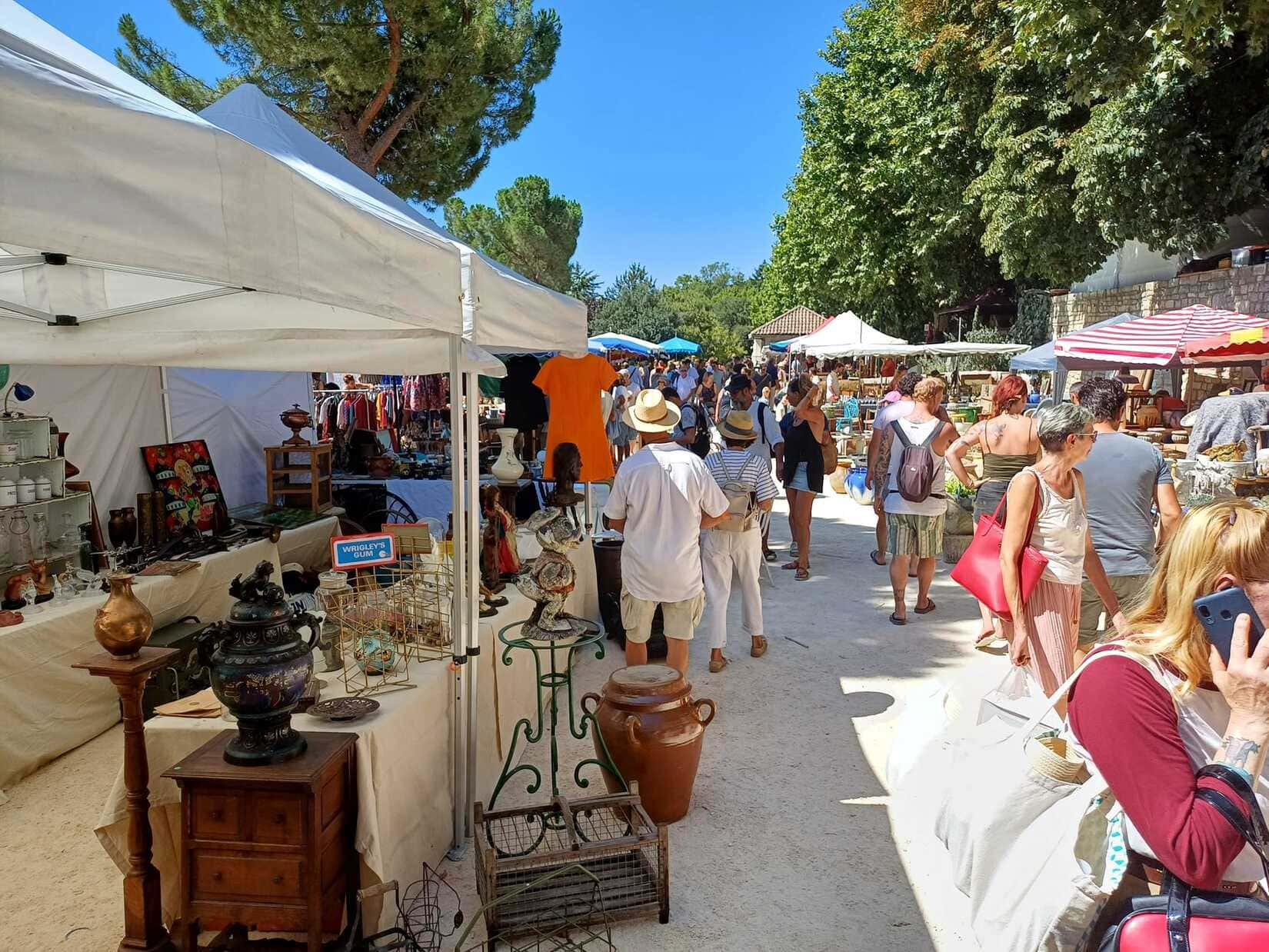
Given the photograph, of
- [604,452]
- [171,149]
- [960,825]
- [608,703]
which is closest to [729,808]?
[608,703]

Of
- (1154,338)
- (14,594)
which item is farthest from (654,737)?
(1154,338)

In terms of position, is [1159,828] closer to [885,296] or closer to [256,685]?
[256,685]

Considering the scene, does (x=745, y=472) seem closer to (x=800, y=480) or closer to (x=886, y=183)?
(x=800, y=480)

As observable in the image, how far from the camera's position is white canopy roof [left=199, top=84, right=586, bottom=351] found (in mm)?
2615

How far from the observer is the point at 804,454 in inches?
282

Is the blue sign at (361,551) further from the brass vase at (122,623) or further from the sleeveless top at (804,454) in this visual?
the sleeveless top at (804,454)

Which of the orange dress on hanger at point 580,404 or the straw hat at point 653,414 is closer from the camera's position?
the straw hat at point 653,414

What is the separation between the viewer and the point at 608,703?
3363 mm

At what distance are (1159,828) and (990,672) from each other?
4.24 ft

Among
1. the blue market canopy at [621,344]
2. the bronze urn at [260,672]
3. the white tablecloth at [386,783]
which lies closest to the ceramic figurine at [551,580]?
the white tablecloth at [386,783]

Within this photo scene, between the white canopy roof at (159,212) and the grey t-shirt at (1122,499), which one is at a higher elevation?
the white canopy roof at (159,212)

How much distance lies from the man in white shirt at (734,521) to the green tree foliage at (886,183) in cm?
1620

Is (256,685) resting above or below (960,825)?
above

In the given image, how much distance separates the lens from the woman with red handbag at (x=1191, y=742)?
1420 millimetres
